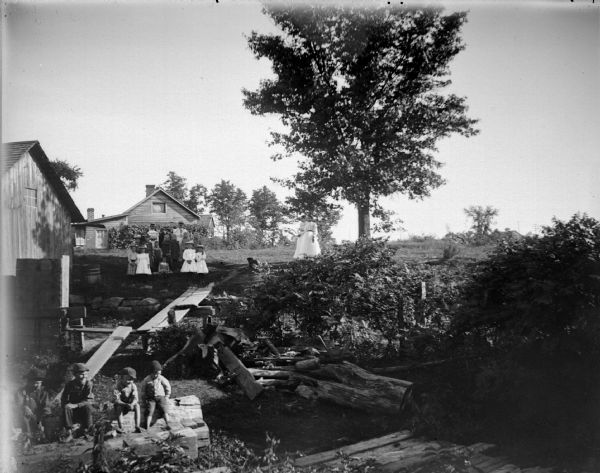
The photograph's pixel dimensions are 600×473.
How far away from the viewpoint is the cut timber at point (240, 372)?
6586mm

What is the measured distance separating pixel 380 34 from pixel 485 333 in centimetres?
1070

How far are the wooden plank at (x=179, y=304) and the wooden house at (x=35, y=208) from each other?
5.02 meters

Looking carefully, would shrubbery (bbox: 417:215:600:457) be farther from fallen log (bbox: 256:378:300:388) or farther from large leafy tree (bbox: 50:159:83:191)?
large leafy tree (bbox: 50:159:83:191)

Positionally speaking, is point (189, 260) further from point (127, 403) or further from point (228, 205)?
point (228, 205)

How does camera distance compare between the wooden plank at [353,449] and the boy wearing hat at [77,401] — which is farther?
the boy wearing hat at [77,401]

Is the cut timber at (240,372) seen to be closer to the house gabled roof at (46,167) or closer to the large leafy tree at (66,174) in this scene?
the large leafy tree at (66,174)

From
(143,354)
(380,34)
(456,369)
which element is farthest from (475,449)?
(380,34)

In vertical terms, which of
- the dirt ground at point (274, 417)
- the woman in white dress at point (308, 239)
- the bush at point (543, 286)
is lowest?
the dirt ground at point (274, 417)

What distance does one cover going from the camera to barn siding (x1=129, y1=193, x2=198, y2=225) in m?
21.8

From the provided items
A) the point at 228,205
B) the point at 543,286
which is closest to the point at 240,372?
the point at 543,286

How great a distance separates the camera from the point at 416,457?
14.4 ft

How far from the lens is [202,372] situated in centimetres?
729

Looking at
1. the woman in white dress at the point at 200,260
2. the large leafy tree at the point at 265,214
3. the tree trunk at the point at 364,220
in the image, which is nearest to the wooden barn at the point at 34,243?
the woman in white dress at the point at 200,260

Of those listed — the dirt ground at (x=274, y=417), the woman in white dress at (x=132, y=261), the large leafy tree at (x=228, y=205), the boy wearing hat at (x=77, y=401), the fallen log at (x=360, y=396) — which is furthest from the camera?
the large leafy tree at (x=228, y=205)
